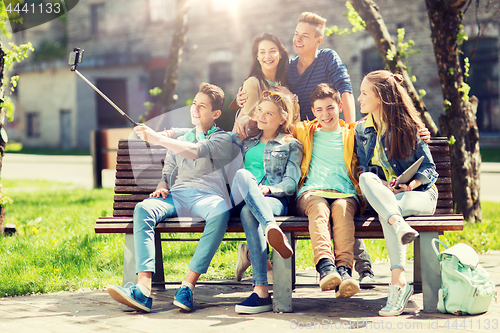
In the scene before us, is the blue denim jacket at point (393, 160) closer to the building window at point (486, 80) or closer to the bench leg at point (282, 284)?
the bench leg at point (282, 284)

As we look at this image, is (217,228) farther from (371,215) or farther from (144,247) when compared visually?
(371,215)

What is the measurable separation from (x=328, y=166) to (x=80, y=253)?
2412 millimetres

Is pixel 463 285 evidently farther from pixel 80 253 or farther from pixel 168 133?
pixel 80 253

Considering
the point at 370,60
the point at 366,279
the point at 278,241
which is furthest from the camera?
the point at 370,60

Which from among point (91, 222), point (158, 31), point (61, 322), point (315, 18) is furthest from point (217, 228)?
point (158, 31)

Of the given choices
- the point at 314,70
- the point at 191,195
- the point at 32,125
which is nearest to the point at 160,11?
the point at 32,125

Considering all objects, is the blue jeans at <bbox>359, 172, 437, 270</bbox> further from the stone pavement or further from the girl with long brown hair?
the stone pavement

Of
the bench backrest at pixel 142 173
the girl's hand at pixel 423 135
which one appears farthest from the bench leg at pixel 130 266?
the girl's hand at pixel 423 135

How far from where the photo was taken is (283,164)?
370 centimetres

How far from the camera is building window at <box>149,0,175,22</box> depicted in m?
24.7

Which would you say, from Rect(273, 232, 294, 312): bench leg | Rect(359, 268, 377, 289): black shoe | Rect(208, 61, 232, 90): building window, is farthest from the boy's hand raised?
Rect(208, 61, 232, 90): building window

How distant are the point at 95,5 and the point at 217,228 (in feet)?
86.5

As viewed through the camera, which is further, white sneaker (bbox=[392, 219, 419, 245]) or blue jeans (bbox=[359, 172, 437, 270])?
blue jeans (bbox=[359, 172, 437, 270])

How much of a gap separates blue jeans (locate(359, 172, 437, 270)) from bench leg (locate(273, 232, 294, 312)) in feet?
1.97
